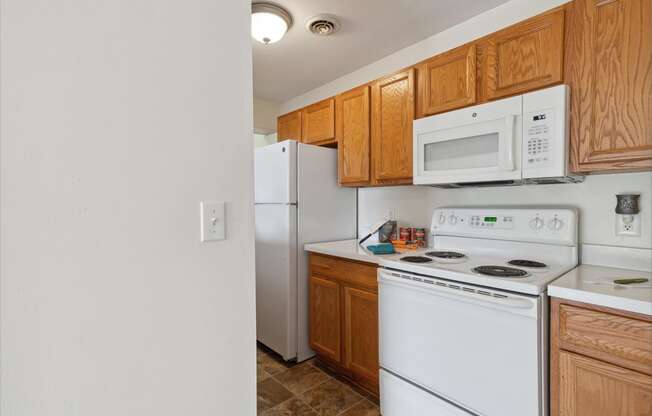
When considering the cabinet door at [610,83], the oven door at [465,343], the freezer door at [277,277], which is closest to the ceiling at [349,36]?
the cabinet door at [610,83]

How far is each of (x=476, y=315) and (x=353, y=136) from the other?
156cm

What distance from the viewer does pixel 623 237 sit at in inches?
59.3

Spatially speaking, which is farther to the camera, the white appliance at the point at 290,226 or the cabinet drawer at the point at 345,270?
the white appliance at the point at 290,226

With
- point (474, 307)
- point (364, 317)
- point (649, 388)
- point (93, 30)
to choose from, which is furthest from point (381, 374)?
point (93, 30)

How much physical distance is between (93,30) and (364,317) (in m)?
1.88

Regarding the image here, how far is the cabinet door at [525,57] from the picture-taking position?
4.84ft

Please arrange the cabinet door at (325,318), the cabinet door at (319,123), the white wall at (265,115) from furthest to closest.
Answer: the white wall at (265,115) → the cabinet door at (319,123) → the cabinet door at (325,318)

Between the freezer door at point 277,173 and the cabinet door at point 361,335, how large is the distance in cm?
87

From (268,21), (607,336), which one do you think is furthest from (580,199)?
(268,21)

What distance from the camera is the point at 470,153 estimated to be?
5.77 feet

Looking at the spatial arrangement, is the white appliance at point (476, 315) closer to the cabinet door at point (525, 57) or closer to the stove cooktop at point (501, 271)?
the stove cooktop at point (501, 271)

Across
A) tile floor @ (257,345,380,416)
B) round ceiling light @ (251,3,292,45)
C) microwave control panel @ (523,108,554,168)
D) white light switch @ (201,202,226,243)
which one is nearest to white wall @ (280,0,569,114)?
microwave control panel @ (523,108,554,168)

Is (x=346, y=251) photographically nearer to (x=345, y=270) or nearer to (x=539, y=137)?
(x=345, y=270)

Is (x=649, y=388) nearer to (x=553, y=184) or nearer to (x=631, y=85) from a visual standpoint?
(x=553, y=184)
